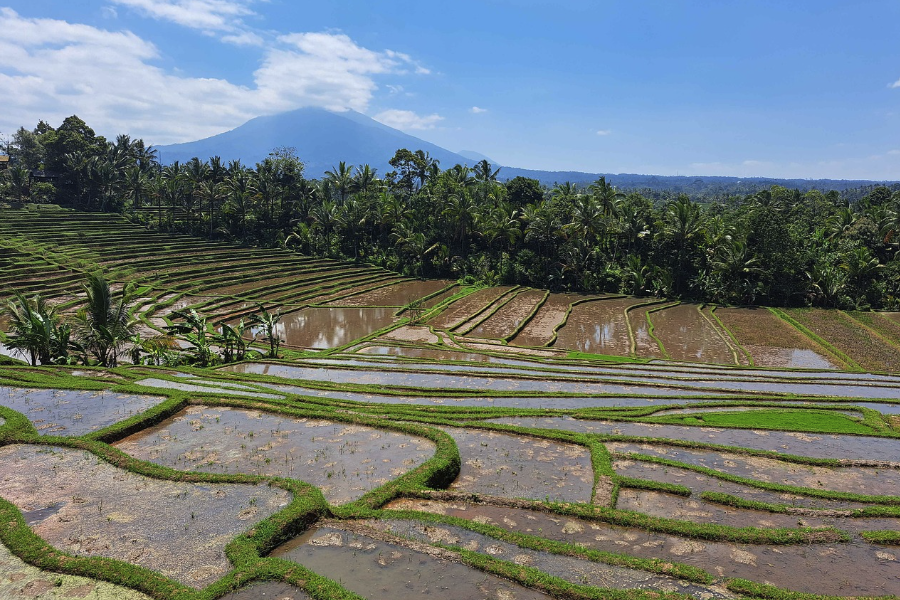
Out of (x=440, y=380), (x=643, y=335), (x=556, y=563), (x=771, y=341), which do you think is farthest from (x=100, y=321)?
(x=771, y=341)

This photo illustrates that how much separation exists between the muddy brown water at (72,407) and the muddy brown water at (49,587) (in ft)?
18.2

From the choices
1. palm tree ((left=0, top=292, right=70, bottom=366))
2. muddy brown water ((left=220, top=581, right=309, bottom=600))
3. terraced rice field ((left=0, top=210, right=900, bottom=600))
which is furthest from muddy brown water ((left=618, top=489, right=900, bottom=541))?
palm tree ((left=0, top=292, right=70, bottom=366))

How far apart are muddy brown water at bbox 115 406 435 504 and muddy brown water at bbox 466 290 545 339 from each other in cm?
1502

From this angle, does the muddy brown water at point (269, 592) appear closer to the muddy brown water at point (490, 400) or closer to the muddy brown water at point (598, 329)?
the muddy brown water at point (490, 400)

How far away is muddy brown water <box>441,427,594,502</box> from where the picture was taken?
396 inches

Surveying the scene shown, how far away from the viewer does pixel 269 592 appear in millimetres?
6734

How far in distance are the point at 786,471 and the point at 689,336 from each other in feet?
56.4

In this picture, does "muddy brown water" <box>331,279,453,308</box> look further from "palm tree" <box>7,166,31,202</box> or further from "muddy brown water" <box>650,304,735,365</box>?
"palm tree" <box>7,166,31,202</box>

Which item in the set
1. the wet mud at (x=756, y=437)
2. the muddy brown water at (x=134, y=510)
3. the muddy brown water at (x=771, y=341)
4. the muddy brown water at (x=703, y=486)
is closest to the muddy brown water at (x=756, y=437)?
the wet mud at (x=756, y=437)

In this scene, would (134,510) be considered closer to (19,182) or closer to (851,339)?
(851,339)

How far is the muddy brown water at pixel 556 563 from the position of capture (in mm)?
6980

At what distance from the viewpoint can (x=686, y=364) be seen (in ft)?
72.0

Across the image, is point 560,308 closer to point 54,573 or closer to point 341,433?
point 341,433

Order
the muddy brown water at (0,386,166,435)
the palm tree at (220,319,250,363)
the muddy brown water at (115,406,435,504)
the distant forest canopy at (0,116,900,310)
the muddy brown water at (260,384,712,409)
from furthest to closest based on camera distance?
the distant forest canopy at (0,116,900,310) → the palm tree at (220,319,250,363) → the muddy brown water at (260,384,712,409) → the muddy brown water at (0,386,166,435) → the muddy brown water at (115,406,435,504)
